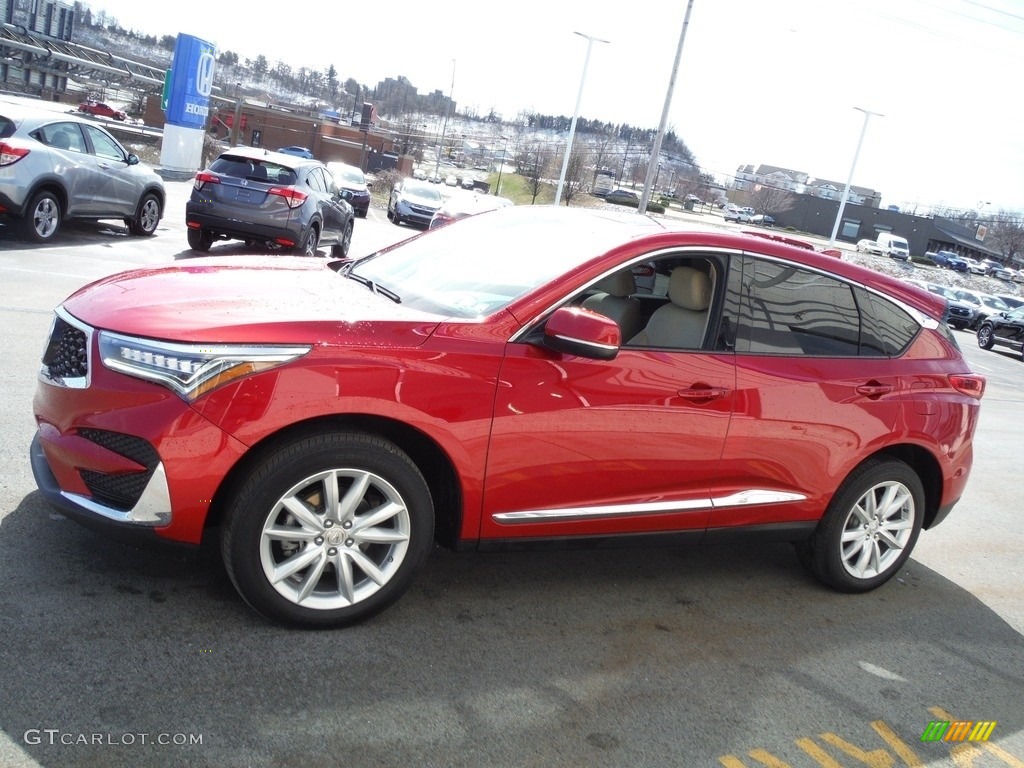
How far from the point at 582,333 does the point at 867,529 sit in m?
2.27

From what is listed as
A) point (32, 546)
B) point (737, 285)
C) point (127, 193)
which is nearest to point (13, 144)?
point (127, 193)

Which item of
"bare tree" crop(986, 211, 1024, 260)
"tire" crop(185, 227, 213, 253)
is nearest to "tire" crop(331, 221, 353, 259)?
"tire" crop(185, 227, 213, 253)

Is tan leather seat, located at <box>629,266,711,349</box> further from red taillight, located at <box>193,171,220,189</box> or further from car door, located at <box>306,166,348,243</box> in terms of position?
car door, located at <box>306,166,348,243</box>

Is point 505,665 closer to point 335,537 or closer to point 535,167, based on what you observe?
point 335,537

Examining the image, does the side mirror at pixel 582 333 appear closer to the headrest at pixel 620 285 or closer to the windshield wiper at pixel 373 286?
the headrest at pixel 620 285

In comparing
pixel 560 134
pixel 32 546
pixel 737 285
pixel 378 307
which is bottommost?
pixel 32 546

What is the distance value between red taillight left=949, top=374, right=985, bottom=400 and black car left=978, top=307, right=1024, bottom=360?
26350 mm

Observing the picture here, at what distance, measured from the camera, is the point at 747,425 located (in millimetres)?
4348

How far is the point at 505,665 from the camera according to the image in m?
3.66

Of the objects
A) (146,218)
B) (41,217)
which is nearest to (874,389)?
(41,217)

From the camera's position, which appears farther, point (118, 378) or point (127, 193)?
point (127, 193)

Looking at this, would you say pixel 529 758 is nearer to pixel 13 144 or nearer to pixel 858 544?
pixel 858 544

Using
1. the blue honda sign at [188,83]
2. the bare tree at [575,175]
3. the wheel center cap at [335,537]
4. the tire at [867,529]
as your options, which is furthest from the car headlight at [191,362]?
the bare tree at [575,175]

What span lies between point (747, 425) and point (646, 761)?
1.70 metres
